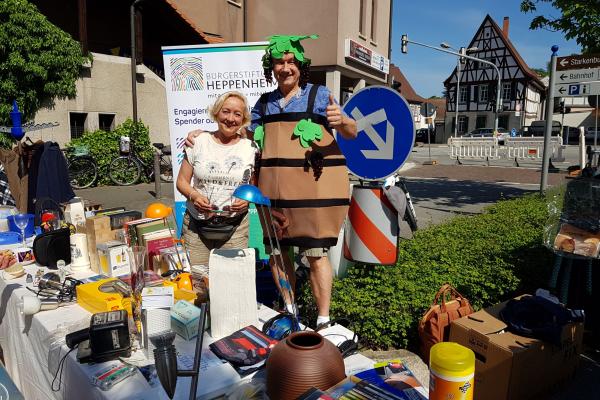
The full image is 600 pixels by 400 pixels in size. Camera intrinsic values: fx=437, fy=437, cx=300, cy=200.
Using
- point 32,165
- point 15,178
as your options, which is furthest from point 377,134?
point 15,178

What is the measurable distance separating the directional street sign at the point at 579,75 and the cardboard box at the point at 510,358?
130 inches

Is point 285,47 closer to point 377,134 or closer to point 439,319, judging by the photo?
point 377,134

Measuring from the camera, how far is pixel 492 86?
4722cm

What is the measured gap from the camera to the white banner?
4305 millimetres

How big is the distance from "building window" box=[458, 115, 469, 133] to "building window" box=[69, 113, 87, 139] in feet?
148

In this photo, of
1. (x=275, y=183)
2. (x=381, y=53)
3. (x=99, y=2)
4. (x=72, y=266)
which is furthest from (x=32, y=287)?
(x=381, y=53)

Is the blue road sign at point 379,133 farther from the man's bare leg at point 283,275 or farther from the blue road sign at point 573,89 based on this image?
the blue road sign at point 573,89

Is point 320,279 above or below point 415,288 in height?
above

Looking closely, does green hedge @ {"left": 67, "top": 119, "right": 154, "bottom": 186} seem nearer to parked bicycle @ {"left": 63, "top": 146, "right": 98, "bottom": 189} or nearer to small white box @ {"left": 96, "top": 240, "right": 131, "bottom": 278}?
parked bicycle @ {"left": 63, "top": 146, "right": 98, "bottom": 189}

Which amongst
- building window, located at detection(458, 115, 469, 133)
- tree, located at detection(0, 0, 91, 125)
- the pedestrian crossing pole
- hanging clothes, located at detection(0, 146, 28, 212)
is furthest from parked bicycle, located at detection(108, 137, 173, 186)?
building window, located at detection(458, 115, 469, 133)

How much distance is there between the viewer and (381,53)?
18531mm

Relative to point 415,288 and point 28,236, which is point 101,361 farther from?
point 415,288

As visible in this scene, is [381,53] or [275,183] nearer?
[275,183]

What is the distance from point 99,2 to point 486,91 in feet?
143
